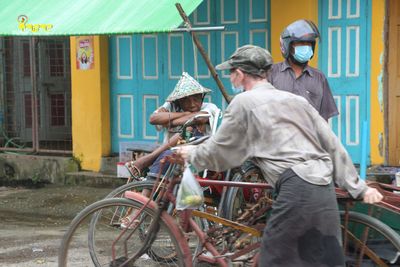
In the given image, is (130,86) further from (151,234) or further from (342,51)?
(151,234)

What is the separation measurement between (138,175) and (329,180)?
1949 mm

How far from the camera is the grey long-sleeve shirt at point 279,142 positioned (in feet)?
11.2

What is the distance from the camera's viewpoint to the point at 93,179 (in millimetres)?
8758

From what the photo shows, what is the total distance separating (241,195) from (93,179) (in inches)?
181

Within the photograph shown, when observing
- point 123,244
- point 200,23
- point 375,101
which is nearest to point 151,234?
point 123,244

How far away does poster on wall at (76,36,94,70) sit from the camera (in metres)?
8.84

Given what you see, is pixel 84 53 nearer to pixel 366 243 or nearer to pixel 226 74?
pixel 226 74

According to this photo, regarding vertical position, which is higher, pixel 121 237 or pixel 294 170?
pixel 294 170

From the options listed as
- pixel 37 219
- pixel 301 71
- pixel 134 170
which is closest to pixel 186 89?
pixel 134 170

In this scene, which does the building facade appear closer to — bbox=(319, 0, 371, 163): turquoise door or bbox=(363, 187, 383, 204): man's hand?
bbox=(319, 0, 371, 163): turquoise door

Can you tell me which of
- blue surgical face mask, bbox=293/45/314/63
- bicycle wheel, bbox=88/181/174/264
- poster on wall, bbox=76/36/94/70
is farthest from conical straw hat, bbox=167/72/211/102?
poster on wall, bbox=76/36/94/70

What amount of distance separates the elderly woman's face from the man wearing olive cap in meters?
1.55

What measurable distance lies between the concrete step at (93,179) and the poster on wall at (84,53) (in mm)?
1413

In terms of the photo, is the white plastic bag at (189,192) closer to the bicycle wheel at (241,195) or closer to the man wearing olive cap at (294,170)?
the man wearing olive cap at (294,170)
